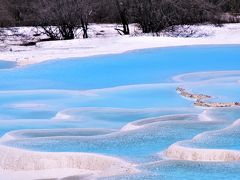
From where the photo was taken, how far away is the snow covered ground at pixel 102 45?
17.0m

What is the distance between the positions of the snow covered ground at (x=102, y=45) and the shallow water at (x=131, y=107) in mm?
591

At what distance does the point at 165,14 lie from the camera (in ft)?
74.2

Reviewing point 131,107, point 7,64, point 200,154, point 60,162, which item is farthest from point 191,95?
point 7,64

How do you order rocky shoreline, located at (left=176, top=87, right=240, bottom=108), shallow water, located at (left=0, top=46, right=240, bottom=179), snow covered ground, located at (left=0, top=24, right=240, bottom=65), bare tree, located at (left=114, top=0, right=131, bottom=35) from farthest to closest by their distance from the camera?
bare tree, located at (left=114, top=0, right=131, bottom=35), snow covered ground, located at (left=0, top=24, right=240, bottom=65), rocky shoreline, located at (left=176, top=87, right=240, bottom=108), shallow water, located at (left=0, top=46, right=240, bottom=179)

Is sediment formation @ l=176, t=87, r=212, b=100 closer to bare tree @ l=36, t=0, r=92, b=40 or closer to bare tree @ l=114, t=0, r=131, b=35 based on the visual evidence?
bare tree @ l=36, t=0, r=92, b=40

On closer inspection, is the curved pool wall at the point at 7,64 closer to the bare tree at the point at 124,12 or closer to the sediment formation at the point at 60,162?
the bare tree at the point at 124,12

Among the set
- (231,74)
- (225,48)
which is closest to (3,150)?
(231,74)

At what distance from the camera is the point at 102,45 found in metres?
19.2

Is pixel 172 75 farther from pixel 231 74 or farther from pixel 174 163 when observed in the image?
pixel 174 163

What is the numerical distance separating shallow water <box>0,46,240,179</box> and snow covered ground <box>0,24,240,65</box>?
59cm

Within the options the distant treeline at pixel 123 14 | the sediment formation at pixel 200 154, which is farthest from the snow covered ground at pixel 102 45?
the sediment formation at pixel 200 154

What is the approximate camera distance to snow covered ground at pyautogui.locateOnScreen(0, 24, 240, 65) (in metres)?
17.0

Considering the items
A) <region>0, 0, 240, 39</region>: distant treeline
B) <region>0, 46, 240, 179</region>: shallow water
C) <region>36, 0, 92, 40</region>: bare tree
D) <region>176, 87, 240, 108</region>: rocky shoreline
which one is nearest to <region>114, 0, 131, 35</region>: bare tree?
→ <region>0, 0, 240, 39</region>: distant treeline

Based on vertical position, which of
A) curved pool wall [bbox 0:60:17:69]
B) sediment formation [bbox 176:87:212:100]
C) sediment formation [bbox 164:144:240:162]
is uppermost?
sediment formation [bbox 164:144:240:162]
